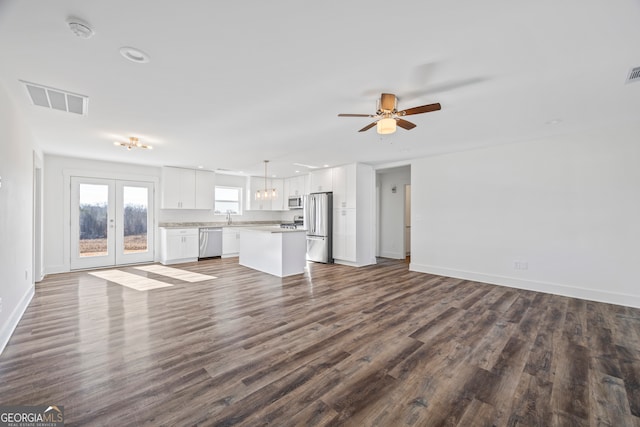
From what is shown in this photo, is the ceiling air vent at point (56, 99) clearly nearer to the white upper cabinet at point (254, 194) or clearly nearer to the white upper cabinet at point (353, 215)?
the white upper cabinet at point (353, 215)

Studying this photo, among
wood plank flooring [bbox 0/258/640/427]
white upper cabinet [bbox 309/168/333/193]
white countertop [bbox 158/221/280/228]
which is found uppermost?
white upper cabinet [bbox 309/168/333/193]

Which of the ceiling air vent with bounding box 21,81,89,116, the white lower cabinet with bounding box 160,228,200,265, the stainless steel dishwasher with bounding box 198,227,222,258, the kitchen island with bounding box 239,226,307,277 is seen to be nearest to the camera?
the ceiling air vent with bounding box 21,81,89,116

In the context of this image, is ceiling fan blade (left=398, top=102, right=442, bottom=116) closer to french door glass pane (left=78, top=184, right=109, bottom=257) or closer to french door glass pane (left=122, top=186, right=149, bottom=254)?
french door glass pane (left=122, top=186, right=149, bottom=254)

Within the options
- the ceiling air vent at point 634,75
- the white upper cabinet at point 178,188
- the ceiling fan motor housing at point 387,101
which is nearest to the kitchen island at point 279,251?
the white upper cabinet at point 178,188

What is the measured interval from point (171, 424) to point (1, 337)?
2245mm

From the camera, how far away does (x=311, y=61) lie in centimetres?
221

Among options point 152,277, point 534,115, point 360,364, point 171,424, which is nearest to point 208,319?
point 171,424

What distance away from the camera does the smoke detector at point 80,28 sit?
172 centimetres

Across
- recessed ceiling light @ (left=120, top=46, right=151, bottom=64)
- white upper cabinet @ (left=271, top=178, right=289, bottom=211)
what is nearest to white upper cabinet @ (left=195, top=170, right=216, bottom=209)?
white upper cabinet @ (left=271, top=178, right=289, bottom=211)

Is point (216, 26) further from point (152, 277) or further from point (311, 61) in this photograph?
point (152, 277)

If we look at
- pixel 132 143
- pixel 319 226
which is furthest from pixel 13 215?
pixel 319 226

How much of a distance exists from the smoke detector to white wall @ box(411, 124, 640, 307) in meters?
5.60

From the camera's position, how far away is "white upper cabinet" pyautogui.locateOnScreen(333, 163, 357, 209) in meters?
6.60

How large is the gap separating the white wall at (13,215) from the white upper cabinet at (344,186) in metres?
5.54
